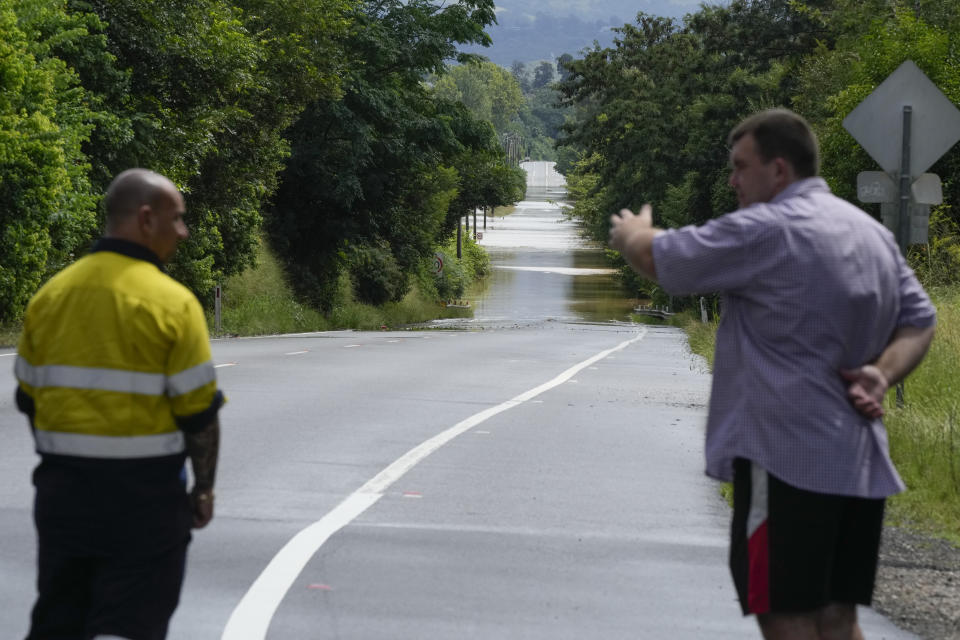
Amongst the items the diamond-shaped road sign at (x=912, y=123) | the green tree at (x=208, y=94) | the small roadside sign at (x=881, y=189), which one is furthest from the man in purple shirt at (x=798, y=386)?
the green tree at (x=208, y=94)

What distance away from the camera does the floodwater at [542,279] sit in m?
68.4

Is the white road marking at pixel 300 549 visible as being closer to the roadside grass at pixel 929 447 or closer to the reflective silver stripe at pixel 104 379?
the reflective silver stripe at pixel 104 379

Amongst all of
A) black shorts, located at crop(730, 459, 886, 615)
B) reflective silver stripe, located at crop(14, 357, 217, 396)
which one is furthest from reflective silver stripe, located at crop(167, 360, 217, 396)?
black shorts, located at crop(730, 459, 886, 615)

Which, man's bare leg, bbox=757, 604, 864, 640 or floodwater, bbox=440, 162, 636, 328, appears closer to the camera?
man's bare leg, bbox=757, 604, 864, 640

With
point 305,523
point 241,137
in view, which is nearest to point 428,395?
point 305,523

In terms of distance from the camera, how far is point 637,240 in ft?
12.8

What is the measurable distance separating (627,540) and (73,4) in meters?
21.9

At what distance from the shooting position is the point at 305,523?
26.1 feet

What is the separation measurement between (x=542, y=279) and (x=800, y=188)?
95703 mm

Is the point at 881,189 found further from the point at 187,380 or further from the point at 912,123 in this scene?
the point at 187,380

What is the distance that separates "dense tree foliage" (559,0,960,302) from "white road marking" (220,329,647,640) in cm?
2598

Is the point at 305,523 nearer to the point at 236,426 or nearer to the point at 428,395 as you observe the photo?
the point at 236,426

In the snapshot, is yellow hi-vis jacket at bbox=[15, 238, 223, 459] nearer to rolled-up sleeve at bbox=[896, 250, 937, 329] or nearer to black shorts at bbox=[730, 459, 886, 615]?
black shorts at bbox=[730, 459, 886, 615]

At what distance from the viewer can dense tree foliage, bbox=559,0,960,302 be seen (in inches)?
1439
